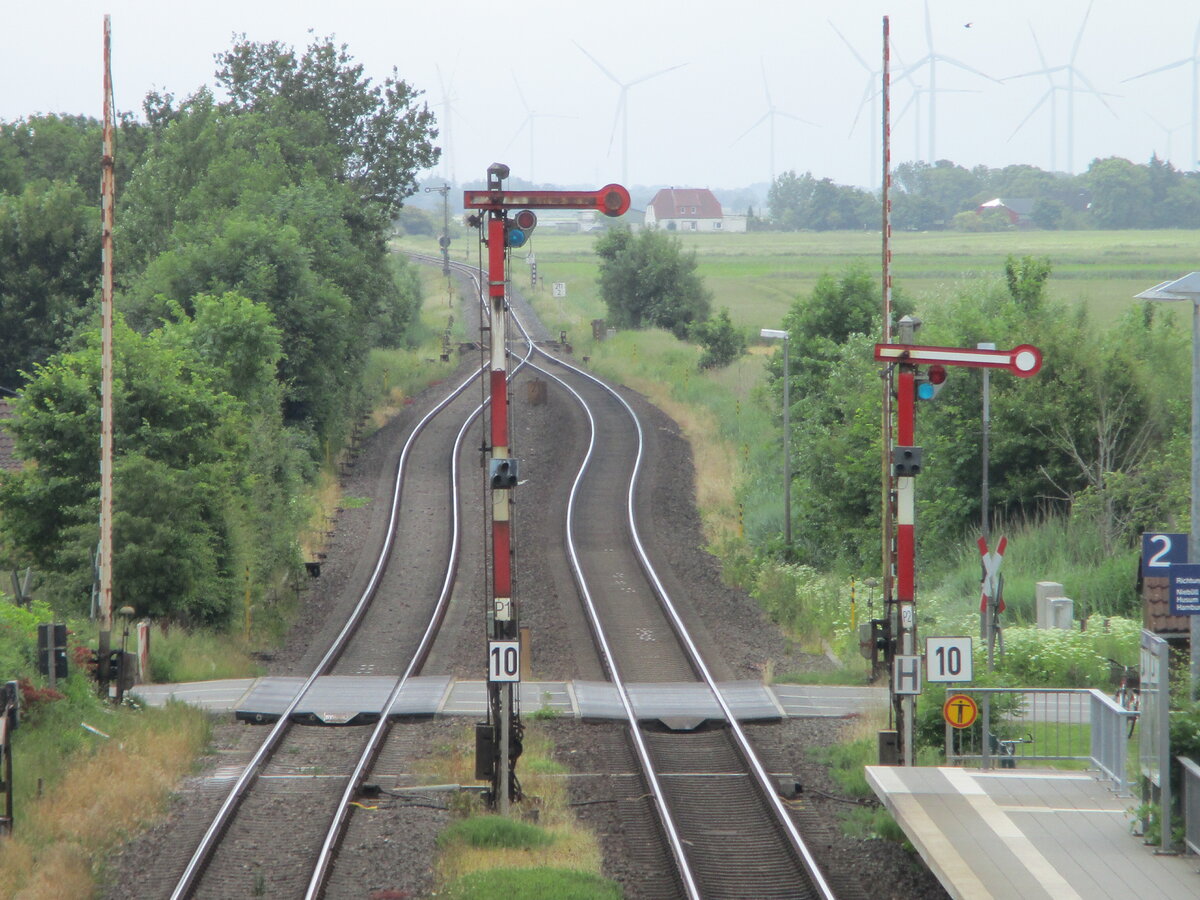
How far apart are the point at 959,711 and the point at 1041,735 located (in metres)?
3.74

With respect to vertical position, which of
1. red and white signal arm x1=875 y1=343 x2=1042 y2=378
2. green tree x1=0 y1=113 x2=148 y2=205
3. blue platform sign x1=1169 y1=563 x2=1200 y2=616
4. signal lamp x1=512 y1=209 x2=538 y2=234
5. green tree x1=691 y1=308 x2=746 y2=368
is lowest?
blue platform sign x1=1169 y1=563 x2=1200 y2=616

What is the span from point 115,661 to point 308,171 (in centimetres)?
3502

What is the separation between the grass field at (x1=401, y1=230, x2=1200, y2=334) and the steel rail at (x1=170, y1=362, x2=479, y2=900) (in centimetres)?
2075

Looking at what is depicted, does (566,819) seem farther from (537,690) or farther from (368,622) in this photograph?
(368,622)

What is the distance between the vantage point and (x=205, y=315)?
33344mm

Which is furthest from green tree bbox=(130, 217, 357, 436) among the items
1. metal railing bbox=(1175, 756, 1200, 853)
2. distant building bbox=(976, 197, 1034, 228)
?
distant building bbox=(976, 197, 1034, 228)

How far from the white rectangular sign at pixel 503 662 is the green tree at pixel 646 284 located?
60394 millimetres

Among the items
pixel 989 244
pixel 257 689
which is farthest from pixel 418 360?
pixel 989 244

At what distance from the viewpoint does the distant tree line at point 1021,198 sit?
472 feet

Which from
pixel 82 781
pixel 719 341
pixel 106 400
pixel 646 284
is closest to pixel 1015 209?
pixel 646 284

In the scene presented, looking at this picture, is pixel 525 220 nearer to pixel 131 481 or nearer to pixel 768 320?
pixel 131 481

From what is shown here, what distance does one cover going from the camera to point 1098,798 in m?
13.4

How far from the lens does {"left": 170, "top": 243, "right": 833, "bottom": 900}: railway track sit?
1288 cm

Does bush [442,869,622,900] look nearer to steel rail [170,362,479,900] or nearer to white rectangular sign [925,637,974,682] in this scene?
steel rail [170,362,479,900]
